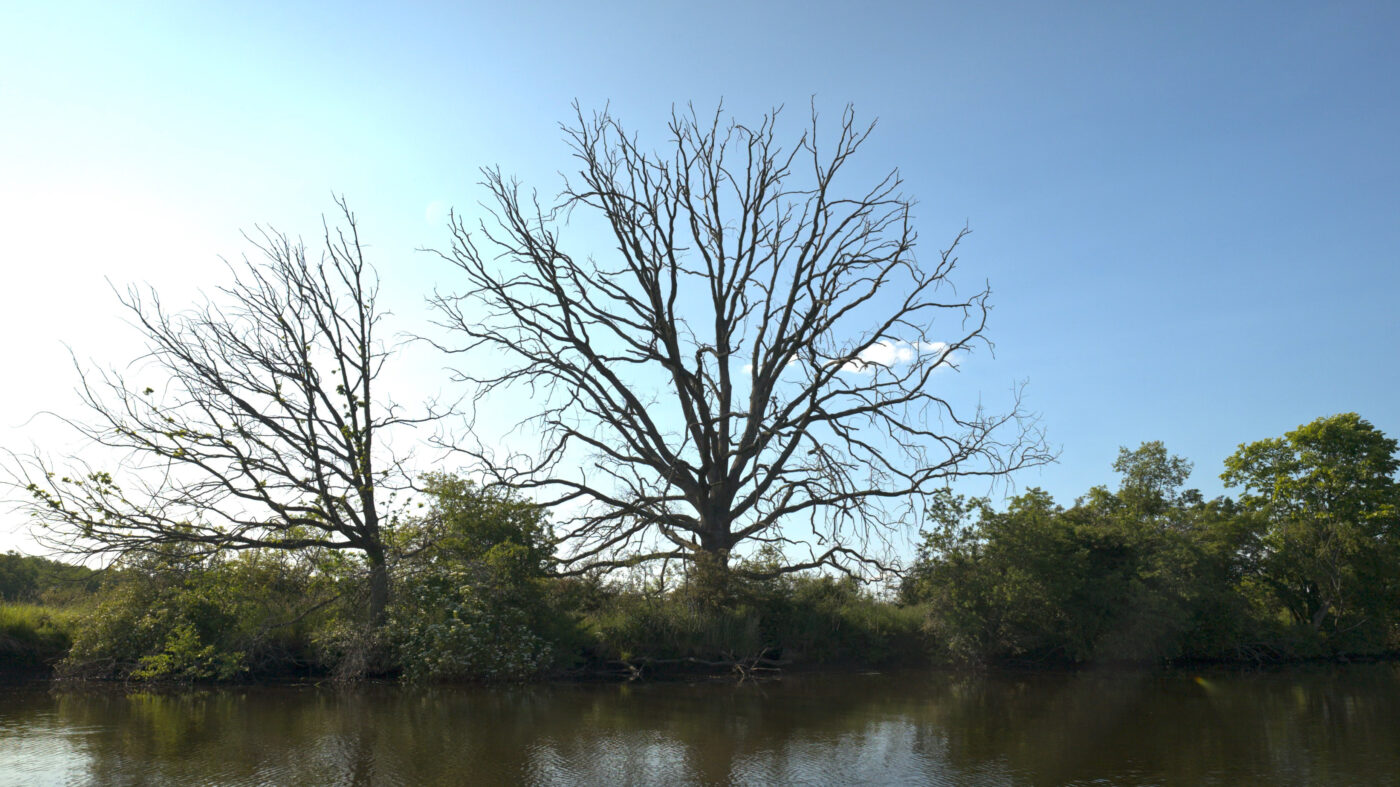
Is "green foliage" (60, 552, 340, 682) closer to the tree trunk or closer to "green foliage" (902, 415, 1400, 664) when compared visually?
the tree trunk

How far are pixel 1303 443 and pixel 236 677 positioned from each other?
36.5 metres

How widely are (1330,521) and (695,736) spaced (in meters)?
28.9

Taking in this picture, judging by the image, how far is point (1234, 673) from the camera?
23469mm

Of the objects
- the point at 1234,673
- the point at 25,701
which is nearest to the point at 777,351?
the point at 1234,673

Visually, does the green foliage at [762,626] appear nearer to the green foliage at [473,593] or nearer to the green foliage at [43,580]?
the green foliage at [473,593]

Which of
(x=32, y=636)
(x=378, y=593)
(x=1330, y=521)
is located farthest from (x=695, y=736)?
(x=1330, y=521)

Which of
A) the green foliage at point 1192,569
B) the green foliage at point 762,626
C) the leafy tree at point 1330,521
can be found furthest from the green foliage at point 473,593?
the leafy tree at point 1330,521

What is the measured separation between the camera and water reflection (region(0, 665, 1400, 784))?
8.96m

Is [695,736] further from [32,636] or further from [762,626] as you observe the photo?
[32,636]

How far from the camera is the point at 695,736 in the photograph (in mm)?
11383

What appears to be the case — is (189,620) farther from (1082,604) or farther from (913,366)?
(1082,604)

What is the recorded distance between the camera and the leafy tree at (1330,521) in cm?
2825

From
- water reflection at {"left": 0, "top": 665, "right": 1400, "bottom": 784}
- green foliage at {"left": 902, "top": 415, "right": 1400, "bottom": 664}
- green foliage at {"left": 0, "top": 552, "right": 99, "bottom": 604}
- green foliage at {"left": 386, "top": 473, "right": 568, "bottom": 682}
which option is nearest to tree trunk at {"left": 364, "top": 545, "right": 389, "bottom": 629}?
green foliage at {"left": 386, "top": 473, "right": 568, "bottom": 682}

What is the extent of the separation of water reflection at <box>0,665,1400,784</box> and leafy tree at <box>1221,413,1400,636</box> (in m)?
12.2
